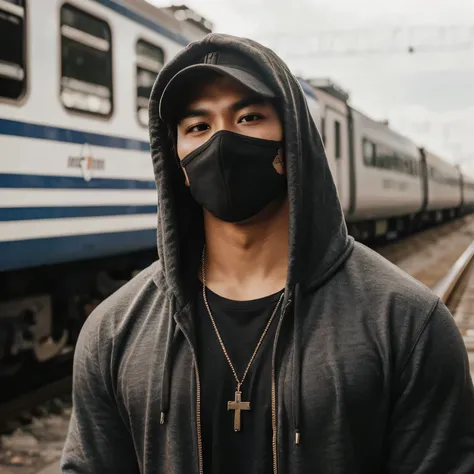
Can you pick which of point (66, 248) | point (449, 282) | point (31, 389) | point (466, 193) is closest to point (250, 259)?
point (66, 248)

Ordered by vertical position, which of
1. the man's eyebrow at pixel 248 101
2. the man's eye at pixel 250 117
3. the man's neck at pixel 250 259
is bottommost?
the man's neck at pixel 250 259

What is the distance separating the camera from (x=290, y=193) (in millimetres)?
1641

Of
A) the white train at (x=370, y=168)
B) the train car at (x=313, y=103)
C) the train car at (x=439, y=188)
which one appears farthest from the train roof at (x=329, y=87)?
the train car at (x=439, y=188)

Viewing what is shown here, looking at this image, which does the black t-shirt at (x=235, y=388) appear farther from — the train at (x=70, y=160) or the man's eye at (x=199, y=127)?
the train at (x=70, y=160)

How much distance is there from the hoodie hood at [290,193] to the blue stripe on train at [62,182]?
3096 mm

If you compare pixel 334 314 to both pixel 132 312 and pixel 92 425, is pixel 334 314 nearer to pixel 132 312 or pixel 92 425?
pixel 132 312

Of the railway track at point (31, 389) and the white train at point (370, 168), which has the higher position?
the white train at point (370, 168)

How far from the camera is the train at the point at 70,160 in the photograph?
4.85 m

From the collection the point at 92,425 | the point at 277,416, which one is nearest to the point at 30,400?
the point at 92,425

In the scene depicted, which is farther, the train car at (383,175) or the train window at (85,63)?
the train car at (383,175)

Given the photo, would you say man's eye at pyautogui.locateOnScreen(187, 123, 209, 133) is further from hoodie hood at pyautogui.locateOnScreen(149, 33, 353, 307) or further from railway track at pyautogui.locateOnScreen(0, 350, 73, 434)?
railway track at pyautogui.locateOnScreen(0, 350, 73, 434)

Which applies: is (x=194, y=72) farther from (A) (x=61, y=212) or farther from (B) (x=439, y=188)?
(B) (x=439, y=188)

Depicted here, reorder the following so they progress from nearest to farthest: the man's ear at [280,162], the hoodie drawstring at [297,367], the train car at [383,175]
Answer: the hoodie drawstring at [297,367]
the man's ear at [280,162]
the train car at [383,175]

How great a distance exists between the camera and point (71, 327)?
21.0 ft
